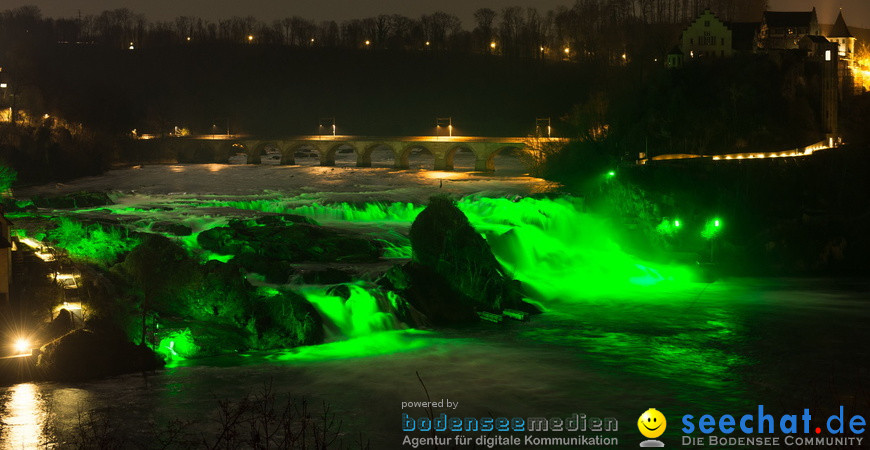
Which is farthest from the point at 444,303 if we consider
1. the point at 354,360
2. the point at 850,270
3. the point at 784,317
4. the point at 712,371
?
the point at 850,270

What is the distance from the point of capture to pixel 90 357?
68.4 feet

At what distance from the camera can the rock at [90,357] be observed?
20562 mm

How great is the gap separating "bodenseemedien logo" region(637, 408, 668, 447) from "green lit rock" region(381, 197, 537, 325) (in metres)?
9.18

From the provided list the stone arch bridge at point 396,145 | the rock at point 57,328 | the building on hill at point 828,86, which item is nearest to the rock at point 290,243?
the rock at point 57,328

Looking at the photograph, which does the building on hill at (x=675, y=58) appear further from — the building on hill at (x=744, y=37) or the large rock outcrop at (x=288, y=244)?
the large rock outcrop at (x=288, y=244)

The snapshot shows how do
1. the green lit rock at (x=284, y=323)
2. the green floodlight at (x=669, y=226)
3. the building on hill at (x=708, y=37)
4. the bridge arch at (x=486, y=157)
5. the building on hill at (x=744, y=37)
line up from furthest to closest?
the bridge arch at (x=486, y=157) < the building on hill at (x=744, y=37) < the building on hill at (x=708, y=37) < the green floodlight at (x=669, y=226) < the green lit rock at (x=284, y=323)

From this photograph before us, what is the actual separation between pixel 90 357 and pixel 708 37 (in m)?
52.9

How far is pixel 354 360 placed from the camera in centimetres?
2262

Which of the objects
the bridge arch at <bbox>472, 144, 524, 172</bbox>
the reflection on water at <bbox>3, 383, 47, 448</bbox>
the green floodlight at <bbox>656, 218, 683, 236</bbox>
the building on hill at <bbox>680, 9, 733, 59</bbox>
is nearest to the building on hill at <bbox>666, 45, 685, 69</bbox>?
the building on hill at <bbox>680, 9, 733, 59</bbox>

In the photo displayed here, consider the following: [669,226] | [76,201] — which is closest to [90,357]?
[76,201]

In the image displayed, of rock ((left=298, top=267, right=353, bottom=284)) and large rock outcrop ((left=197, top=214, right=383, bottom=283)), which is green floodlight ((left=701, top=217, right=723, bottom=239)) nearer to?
large rock outcrop ((left=197, top=214, right=383, bottom=283))

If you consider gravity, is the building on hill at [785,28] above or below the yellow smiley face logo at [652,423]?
above

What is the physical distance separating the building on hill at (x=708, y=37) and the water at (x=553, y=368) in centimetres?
3271

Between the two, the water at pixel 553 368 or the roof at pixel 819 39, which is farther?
the roof at pixel 819 39
